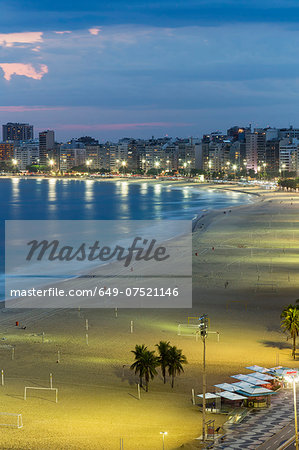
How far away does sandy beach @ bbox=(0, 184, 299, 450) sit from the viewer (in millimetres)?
17016

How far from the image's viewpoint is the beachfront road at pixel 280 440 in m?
14.6

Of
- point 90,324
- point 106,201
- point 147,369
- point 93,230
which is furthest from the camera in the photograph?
point 106,201

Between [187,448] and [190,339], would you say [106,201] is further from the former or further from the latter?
[187,448]

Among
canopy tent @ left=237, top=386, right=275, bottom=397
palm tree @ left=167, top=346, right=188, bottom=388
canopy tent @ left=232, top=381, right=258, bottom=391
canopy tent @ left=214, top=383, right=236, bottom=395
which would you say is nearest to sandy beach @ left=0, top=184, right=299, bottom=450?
palm tree @ left=167, top=346, right=188, bottom=388

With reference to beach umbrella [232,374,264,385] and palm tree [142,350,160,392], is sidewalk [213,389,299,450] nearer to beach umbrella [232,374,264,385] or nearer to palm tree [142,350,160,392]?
beach umbrella [232,374,264,385]

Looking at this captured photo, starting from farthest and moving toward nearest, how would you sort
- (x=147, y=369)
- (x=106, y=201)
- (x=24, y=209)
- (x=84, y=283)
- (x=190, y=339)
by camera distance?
(x=106, y=201) → (x=24, y=209) → (x=84, y=283) → (x=190, y=339) → (x=147, y=369)

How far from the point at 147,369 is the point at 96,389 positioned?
1.71 meters

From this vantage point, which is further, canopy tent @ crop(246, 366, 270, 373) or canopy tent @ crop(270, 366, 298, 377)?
canopy tent @ crop(246, 366, 270, 373)

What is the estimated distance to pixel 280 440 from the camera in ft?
49.3

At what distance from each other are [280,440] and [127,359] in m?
8.51

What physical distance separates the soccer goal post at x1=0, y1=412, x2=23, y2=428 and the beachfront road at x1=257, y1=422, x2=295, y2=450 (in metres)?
6.48

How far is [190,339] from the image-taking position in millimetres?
24781

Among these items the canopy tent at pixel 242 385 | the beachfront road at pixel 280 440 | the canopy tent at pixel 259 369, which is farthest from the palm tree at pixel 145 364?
the beachfront road at pixel 280 440

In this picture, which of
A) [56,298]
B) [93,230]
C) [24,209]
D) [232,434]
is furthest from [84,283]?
[24,209]
